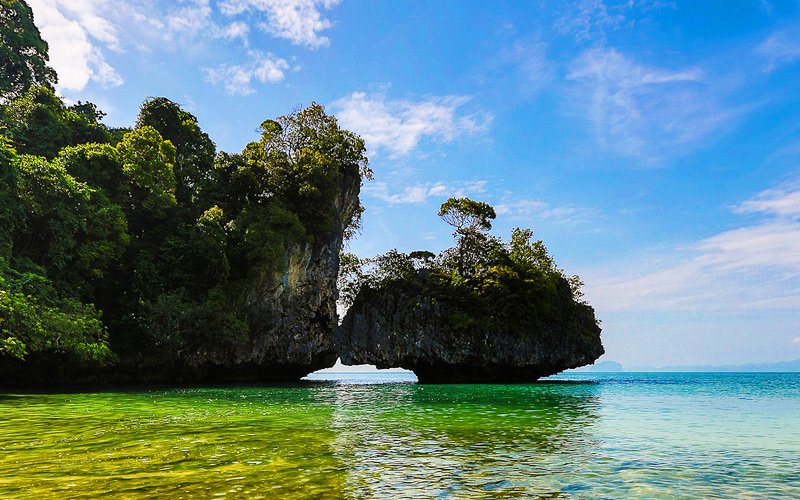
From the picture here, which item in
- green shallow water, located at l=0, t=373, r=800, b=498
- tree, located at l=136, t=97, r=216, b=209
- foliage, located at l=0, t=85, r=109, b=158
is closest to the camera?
green shallow water, located at l=0, t=373, r=800, b=498

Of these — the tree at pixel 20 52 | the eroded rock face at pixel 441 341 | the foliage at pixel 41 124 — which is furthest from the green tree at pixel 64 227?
the eroded rock face at pixel 441 341

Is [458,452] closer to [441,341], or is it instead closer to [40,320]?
[40,320]

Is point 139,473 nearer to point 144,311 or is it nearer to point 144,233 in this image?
point 144,311

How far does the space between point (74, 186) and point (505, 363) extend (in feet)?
96.9

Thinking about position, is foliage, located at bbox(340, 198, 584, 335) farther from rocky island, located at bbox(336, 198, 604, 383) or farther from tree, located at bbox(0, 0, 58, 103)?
tree, located at bbox(0, 0, 58, 103)

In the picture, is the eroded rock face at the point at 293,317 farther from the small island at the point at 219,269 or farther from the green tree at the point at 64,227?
the green tree at the point at 64,227

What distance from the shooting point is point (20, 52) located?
33625mm

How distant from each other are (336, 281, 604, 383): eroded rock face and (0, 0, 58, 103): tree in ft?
89.1

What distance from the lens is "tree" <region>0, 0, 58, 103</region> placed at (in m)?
32.2

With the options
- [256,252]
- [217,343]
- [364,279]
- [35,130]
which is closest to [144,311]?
[217,343]

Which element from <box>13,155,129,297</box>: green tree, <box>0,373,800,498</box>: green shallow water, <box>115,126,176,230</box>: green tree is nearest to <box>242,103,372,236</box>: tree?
<box>115,126,176,230</box>: green tree

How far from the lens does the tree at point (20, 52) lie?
32219mm

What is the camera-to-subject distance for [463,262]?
3981cm

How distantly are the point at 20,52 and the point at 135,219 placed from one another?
15178 millimetres
